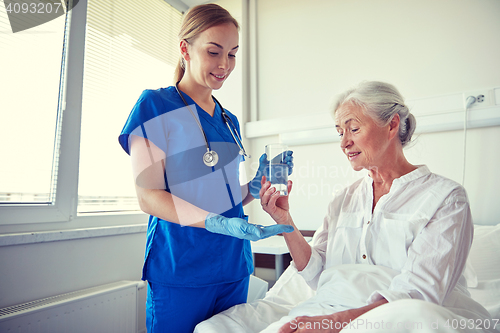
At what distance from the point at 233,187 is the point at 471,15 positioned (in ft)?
6.34

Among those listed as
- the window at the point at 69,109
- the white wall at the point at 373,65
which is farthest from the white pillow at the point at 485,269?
the window at the point at 69,109

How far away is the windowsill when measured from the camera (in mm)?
1422

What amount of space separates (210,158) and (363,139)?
59 centimetres

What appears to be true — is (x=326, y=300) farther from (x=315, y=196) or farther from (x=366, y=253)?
(x=315, y=196)

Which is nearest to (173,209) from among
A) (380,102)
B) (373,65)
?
(380,102)

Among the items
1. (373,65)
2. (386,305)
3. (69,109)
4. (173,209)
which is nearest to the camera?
(386,305)

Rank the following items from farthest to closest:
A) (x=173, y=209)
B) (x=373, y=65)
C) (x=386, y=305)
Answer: (x=373, y=65), (x=173, y=209), (x=386, y=305)

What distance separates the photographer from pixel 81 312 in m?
1.55

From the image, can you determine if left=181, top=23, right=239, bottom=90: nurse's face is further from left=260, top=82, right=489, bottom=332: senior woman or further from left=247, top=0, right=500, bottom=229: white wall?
left=247, top=0, right=500, bottom=229: white wall

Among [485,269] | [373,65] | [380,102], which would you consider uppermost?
[373,65]

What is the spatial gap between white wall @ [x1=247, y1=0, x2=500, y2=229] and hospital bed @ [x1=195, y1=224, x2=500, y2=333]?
41 cm

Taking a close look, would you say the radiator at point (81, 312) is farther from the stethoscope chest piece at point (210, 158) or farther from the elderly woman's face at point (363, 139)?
the elderly woman's face at point (363, 139)

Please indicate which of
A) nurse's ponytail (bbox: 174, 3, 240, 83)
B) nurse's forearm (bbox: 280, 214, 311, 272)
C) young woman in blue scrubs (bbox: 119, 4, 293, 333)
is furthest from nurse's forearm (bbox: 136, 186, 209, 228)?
nurse's ponytail (bbox: 174, 3, 240, 83)

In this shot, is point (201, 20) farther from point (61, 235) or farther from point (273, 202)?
point (61, 235)
